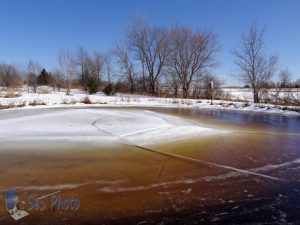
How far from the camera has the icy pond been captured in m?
2.53

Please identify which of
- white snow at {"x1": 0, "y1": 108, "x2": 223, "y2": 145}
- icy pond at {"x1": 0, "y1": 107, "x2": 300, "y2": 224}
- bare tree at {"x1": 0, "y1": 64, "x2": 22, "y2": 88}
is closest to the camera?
icy pond at {"x1": 0, "y1": 107, "x2": 300, "y2": 224}

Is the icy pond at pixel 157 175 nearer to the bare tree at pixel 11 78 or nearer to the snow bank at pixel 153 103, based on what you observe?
the snow bank at pixel 153 103

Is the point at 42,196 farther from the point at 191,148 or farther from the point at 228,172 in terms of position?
the point at 191,148

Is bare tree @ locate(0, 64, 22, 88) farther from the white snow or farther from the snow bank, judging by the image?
the white snow

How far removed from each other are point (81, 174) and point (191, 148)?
2.40 meters

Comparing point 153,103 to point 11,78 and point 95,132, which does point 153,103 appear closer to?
point 95,132

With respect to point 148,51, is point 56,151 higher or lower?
lower

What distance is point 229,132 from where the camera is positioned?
707 centimetres

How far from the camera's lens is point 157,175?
3611 millimetres

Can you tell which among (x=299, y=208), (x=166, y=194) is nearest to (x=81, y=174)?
(x=166, y=194)

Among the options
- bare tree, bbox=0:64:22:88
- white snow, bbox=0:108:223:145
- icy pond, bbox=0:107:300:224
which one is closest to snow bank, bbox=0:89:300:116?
white snow, bbox=0:108:223:145

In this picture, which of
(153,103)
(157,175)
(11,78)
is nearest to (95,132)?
(157,175)

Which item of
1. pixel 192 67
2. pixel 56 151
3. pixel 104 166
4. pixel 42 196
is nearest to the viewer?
pixel 42 196

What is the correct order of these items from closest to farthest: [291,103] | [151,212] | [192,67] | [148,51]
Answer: [151,212], [291,103], [192,67], [148,51]
